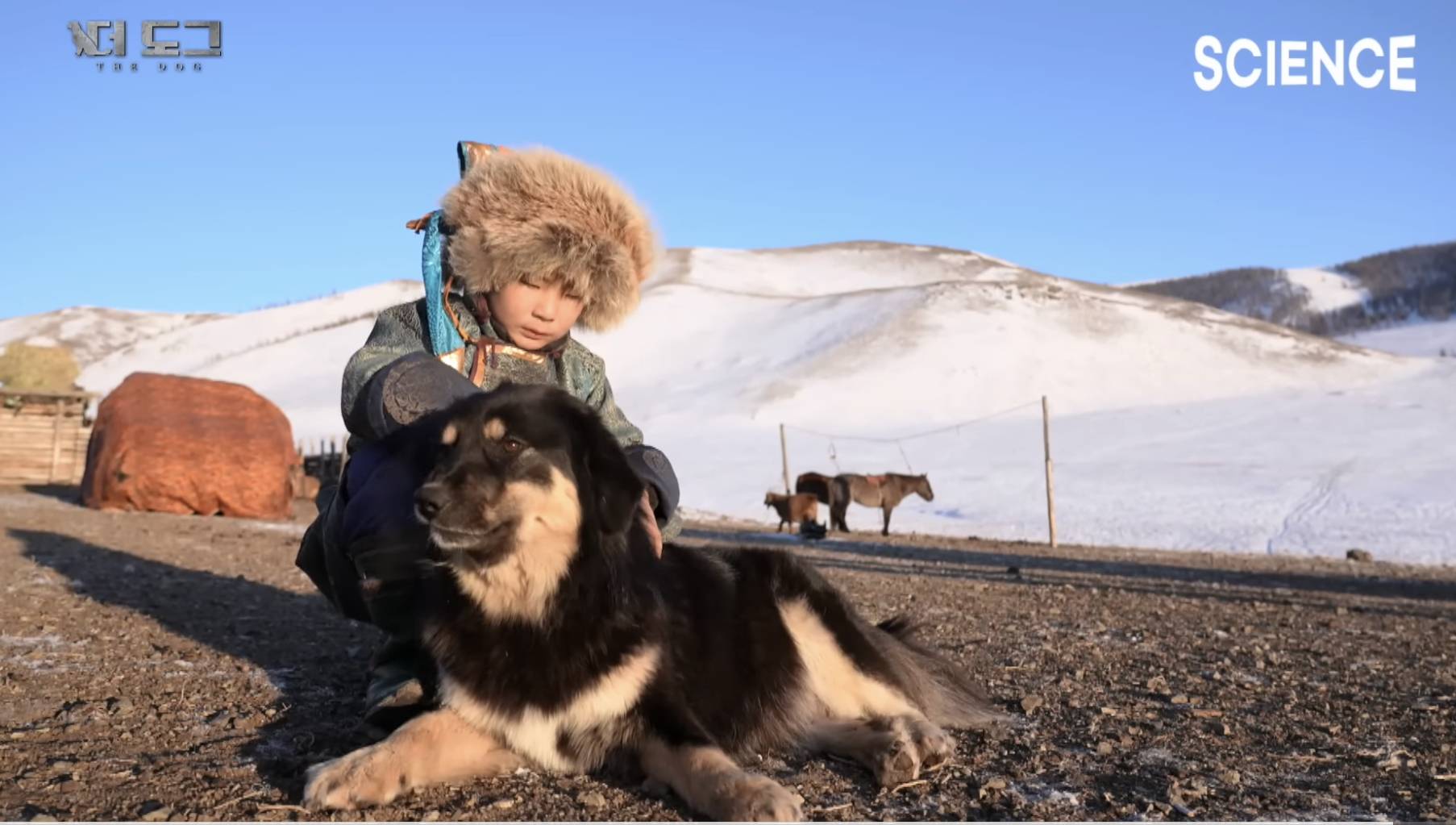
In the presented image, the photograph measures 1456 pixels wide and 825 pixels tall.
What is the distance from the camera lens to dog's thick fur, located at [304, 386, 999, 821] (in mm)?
2910

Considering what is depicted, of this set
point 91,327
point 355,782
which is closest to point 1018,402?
point 355,782

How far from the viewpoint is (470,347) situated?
4020 mm

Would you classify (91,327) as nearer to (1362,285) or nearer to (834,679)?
(834,679)

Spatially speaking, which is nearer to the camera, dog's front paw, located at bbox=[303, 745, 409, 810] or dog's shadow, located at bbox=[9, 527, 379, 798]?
dog's front paw, located at bbox=[303, 745, 409, 810]

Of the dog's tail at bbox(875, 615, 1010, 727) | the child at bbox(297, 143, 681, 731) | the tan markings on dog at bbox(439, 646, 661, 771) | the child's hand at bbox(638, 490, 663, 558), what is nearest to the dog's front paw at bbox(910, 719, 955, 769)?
the dog's tail at bbox(875, 615, 1010, 727)

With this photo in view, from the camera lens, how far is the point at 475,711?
10.1 ft

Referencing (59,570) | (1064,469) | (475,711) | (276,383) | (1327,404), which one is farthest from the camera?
(276,383)

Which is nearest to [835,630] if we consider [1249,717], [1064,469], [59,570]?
[1249,717]

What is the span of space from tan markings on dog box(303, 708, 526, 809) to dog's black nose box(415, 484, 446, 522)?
0.64 meters

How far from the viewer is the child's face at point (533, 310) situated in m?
3.99

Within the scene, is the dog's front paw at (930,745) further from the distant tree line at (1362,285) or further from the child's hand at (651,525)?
the distant tree line at (1362,285)

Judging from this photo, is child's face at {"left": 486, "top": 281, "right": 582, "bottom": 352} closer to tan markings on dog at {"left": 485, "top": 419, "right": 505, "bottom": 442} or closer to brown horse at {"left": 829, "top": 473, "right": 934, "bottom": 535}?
tan markings on dog at {"left": 485, "top": 419, "right": 505, "bottom": 442}

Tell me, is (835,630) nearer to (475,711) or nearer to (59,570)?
(475,711)

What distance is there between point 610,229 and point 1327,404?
44593 millimetres
